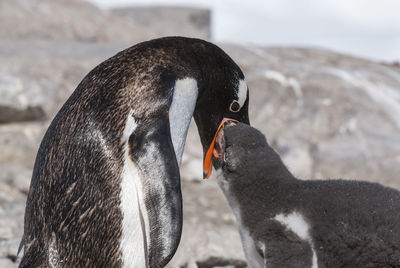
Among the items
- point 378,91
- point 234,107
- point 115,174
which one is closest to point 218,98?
point 234,107

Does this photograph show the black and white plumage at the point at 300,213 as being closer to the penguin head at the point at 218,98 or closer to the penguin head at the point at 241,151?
the penguin head at the point at 241,151

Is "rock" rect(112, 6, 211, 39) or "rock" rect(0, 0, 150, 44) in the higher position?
"rock" rect(0, 0, 150, 44)

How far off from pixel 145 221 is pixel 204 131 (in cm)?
61

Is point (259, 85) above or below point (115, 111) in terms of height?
below

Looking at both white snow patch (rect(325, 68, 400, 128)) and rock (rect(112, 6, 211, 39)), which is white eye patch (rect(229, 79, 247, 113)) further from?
rock (rect(112, 6, 211, 39))

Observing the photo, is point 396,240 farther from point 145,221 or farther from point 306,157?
point 306,157

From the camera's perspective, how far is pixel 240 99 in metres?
2.19

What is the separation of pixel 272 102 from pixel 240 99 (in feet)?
16.3

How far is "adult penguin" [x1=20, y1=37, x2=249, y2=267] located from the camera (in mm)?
1698

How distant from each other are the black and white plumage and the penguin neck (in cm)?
18

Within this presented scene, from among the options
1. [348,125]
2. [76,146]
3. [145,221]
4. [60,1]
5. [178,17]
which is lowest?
[178,17]

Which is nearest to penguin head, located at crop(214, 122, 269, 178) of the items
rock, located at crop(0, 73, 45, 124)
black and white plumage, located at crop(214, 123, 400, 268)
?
black and white plumage, located at crop(214, 123, 400, 268)

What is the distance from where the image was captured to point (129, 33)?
32.1ft

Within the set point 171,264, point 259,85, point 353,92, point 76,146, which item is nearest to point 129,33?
point 259,85
